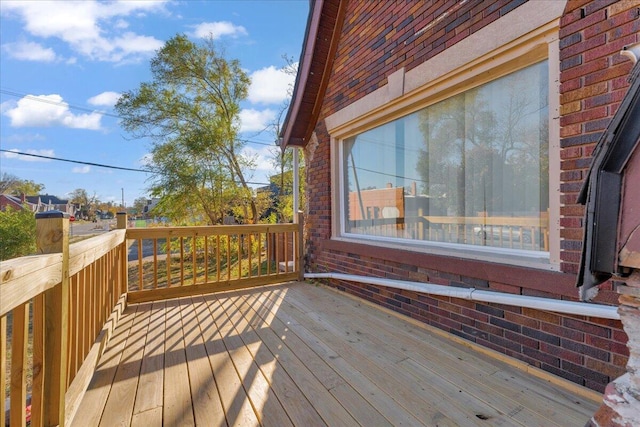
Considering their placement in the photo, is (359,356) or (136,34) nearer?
(359,356)

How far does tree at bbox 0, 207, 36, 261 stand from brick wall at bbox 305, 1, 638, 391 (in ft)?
30.9

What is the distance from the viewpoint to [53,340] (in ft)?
4.33

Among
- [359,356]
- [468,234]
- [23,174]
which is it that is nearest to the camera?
[359,356]

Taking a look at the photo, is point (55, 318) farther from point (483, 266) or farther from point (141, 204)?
point (141, 204)

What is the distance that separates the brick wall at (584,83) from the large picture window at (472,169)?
8.4 inches

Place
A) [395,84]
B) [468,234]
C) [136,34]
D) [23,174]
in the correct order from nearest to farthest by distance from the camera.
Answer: [468,234] < [395,84] < [136,34] < [23,174]

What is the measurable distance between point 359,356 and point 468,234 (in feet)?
4.39

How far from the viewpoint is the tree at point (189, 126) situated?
29.9ft

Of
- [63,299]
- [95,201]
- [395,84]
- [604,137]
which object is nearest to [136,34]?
[395,84]

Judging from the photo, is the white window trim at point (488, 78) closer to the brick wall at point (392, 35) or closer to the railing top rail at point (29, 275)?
the brick wall at point (392, 35)

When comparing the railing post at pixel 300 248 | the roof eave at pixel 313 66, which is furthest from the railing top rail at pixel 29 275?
the roof eave at pixel 313 66

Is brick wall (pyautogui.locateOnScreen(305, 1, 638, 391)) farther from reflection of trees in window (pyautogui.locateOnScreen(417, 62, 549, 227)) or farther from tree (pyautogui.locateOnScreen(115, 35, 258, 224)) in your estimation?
tree (pyautogui.locateOnScreen(115, 35, 258, 224))

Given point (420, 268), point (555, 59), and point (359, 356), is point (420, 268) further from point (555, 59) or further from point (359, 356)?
point (555, 59)

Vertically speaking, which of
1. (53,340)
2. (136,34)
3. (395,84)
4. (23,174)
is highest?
(136,34)
